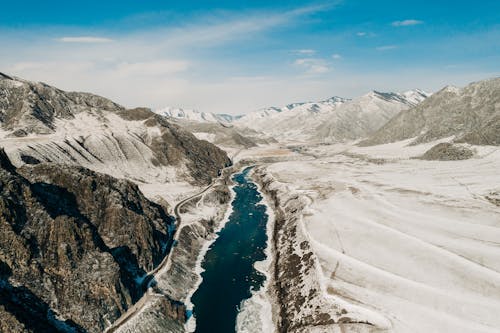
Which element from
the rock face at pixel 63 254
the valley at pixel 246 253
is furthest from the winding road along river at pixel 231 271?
the rock face at pixel 63 254

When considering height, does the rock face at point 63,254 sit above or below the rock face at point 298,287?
above

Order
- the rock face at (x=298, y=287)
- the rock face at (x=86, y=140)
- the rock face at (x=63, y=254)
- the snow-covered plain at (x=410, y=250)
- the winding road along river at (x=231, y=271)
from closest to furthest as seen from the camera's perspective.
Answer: the rock face at (x=63, y=254), the snow-covered plain at (x=410, y=250), the rock face at (x=298, y=287), the winding road along river at (x=231, y=271), the rock face at (x=86, y=140)

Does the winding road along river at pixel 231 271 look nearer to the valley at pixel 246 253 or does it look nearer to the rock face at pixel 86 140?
the valley at pixel 246 253

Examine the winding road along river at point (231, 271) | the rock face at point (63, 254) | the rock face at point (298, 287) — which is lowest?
the winding road along river at point (231, 271)

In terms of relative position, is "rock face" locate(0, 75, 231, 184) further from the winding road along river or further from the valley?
the winding road along river

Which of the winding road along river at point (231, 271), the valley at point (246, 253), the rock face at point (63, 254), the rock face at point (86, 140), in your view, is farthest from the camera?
the rock face at point (86, 140)

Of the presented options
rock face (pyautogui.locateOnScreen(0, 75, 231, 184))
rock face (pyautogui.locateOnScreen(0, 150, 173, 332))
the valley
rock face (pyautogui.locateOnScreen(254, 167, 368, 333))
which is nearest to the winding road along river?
the valley

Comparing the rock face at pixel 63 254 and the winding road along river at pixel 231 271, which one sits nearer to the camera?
the rock face at pixel 63 254
